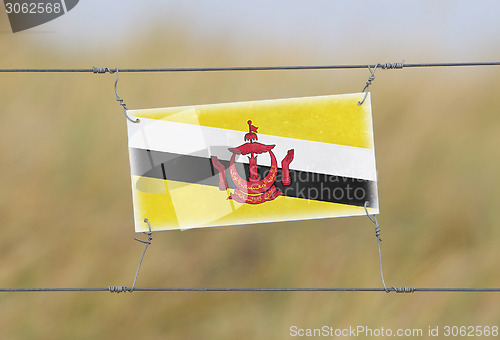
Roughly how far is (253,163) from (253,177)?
0.14 ft

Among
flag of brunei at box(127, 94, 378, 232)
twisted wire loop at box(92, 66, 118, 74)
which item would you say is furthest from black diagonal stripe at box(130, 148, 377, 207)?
twisted wire loop at box(92, 66, 118, 74)

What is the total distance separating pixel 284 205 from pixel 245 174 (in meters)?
0.15

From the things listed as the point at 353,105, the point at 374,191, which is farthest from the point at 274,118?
the point at 374,191

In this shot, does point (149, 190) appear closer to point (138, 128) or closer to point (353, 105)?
point (138, 128)

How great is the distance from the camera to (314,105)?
1.62 metres

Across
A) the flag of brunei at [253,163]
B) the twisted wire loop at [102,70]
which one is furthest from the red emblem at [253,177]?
the twisted wire loop at [102,70]

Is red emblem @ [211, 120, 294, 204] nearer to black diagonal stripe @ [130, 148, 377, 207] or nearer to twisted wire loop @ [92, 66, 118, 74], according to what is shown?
black diagonal stripe @ [130, 148, 377, 207]

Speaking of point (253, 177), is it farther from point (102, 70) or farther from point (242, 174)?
point (102, 70)

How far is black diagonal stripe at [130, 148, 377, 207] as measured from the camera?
1.63m

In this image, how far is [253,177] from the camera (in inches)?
64.1

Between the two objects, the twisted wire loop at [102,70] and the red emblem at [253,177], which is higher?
the twisted wire loop at [102,70]

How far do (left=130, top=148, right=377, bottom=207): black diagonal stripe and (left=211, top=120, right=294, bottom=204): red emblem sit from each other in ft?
0.04

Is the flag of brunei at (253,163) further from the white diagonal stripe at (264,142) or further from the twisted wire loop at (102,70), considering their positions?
the twisted wire loop at (102,70)

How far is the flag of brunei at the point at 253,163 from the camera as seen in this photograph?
162 cm
